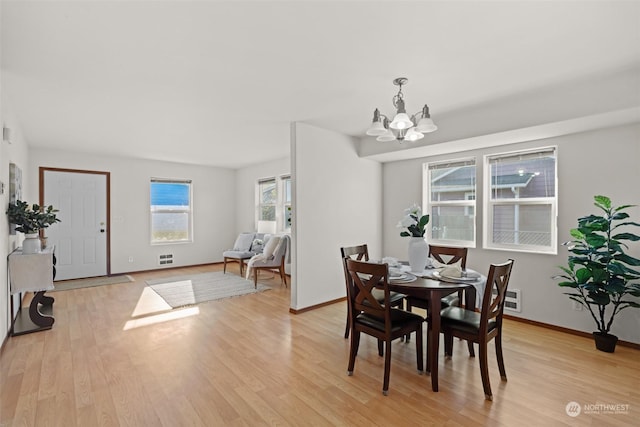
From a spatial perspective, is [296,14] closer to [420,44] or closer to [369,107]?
[420,44]

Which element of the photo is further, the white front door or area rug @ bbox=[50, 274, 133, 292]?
the white front door

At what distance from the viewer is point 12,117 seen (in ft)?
11.3

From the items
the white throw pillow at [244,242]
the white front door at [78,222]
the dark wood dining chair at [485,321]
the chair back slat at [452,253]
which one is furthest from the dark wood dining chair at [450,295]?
the white front door at [78,222]

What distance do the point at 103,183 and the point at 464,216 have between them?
262 inches

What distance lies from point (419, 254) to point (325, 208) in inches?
69.6

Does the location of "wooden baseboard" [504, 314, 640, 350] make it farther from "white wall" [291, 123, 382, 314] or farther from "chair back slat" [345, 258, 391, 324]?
"chair back slat" [345, 258, 391, 324]

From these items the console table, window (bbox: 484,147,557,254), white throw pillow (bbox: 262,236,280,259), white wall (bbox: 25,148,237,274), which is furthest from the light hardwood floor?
white wall (bbox: 25,148,237,274)

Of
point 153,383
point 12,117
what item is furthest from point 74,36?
point 153,383

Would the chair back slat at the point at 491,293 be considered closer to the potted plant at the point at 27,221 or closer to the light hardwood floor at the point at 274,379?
the light hardwood floor at the point at 274,379

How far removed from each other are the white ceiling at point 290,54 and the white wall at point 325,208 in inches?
21.6

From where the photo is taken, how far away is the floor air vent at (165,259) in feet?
22.3

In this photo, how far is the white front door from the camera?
221 inches

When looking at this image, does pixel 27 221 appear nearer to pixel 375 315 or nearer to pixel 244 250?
pixel 244 250

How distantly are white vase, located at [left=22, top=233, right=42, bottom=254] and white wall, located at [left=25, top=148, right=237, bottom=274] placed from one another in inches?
107
